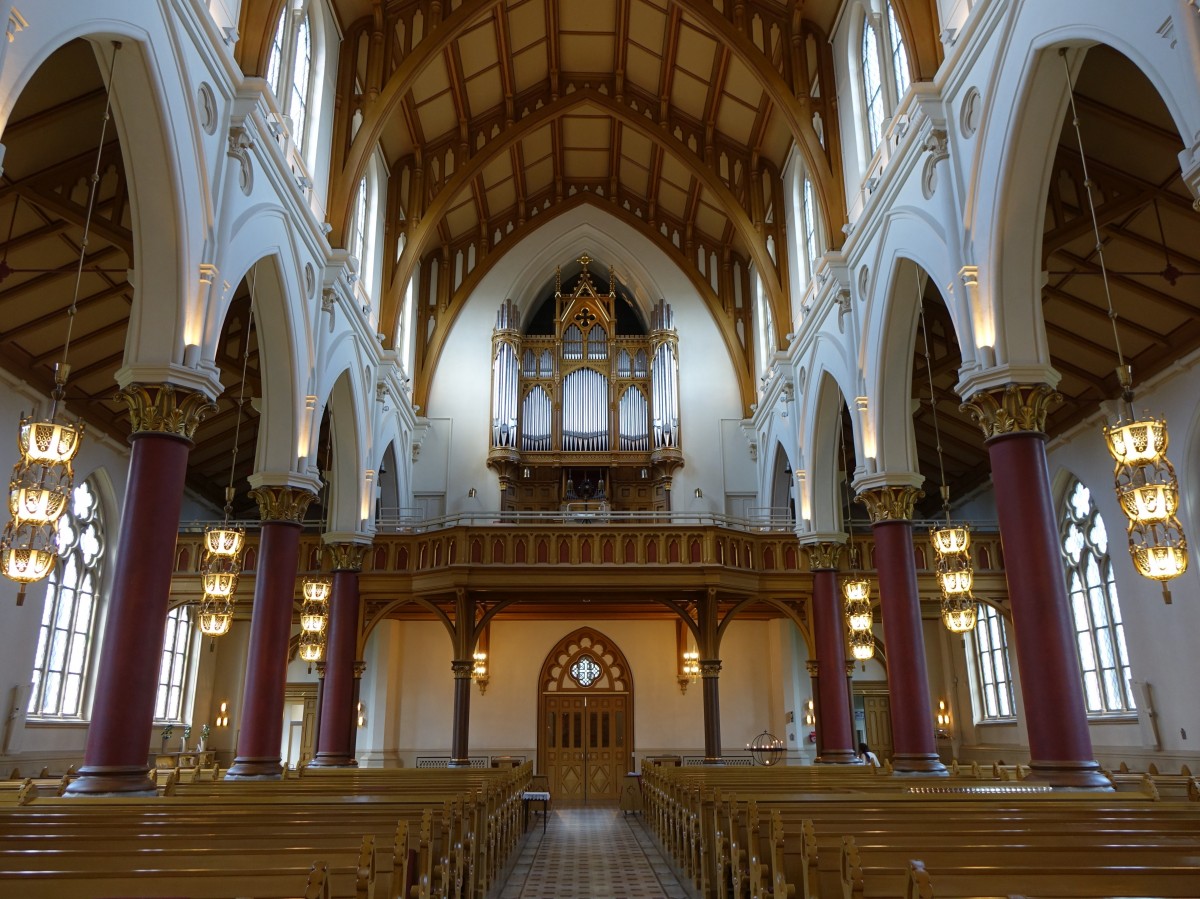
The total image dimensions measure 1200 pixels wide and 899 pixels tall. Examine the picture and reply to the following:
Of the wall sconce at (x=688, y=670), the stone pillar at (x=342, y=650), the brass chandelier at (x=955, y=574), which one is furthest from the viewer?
the wall sconce at (x=688, y=670)

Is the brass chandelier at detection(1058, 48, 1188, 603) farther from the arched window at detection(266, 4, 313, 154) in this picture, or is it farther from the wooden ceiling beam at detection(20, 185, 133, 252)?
the wooden ceiling beam at detection(20, 185, 133, 252)

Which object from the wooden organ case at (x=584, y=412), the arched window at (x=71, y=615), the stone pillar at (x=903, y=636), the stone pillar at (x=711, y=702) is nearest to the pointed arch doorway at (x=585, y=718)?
the wooden organ case at (x=584, y=412)

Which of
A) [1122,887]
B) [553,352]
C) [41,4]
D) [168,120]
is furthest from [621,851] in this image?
[553,352]

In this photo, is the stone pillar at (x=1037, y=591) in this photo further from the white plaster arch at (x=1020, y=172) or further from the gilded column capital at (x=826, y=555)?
the gilded column capital at (x=826, y=555)

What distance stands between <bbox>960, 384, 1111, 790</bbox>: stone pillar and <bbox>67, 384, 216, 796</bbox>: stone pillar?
9724 millimetres

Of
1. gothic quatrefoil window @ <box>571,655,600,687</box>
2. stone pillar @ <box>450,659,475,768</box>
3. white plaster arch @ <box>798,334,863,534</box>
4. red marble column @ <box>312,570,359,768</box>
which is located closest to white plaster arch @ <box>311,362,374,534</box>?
red marble column @ <box>312,570,359,768</box>

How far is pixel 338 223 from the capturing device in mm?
17422

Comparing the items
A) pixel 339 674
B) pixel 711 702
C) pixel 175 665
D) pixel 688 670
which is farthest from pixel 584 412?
pixel 175 665

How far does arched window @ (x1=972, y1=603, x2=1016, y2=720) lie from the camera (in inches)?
927

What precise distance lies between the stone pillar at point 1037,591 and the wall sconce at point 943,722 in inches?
594

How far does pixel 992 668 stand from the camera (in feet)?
79.8

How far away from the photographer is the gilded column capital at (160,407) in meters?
10.9

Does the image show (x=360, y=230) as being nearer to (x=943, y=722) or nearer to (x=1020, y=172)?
(x=1020, y=172)

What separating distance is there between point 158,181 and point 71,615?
42.3 ft
